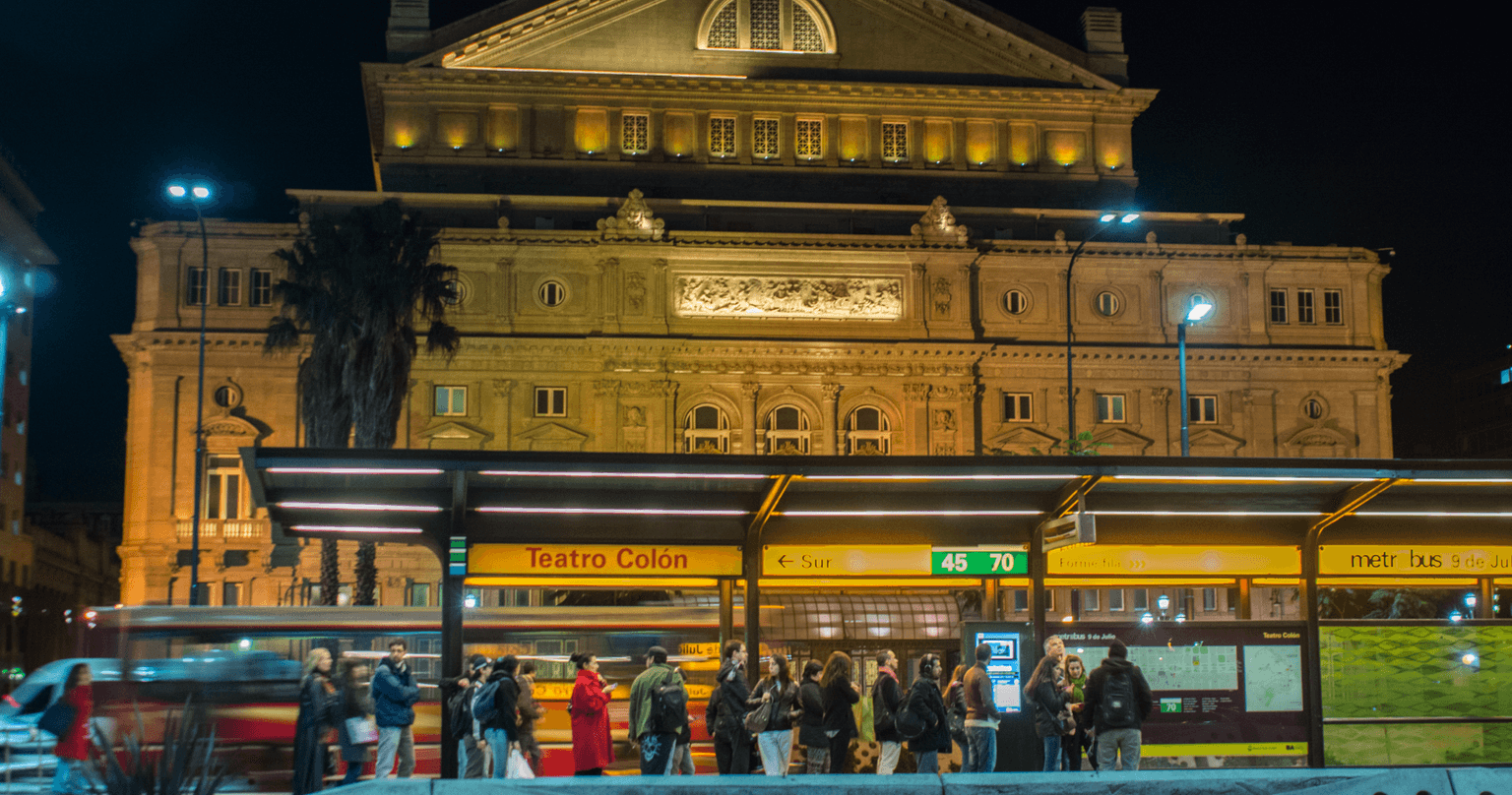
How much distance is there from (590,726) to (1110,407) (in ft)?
156

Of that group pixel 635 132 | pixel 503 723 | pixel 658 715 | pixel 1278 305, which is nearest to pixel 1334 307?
pixel 1278 305

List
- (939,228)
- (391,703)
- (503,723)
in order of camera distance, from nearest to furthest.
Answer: (503,723), (391,703), (939,228)

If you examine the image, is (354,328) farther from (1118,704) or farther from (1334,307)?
(1334,307)

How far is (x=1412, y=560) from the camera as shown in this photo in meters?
18.2

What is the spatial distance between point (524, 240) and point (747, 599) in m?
42.9

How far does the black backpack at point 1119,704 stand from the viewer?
14.5 m

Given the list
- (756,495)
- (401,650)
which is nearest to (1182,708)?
(756,495)

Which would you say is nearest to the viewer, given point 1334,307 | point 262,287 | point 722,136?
point 262,287

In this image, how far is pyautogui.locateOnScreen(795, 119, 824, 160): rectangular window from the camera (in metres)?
65.2

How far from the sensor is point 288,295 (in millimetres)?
41562

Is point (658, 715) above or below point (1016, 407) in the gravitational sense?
below

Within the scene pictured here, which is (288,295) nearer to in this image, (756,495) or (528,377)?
(528,377)

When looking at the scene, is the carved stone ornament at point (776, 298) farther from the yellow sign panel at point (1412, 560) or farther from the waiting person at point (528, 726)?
the waiting person at point (528, 726)

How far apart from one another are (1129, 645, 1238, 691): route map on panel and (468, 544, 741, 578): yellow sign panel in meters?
4.80
